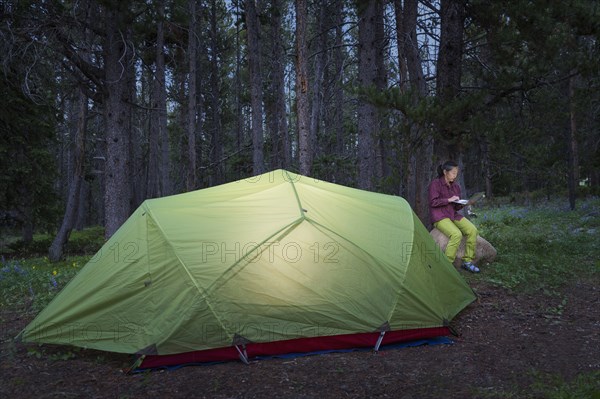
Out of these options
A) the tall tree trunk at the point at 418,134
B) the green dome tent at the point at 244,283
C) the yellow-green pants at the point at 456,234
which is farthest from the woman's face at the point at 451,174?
the green dome tent at the point at 244,283

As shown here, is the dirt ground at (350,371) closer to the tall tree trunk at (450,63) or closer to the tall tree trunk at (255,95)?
the tall tree trunk at (450,63)

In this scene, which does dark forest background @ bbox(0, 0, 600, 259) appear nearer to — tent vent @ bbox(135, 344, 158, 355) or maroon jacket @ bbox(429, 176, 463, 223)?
maroon jacket @ bbox(429, 176, 463, 223)

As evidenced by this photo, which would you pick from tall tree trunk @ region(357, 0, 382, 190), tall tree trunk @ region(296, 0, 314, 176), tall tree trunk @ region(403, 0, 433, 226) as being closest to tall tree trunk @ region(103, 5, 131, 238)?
tall tree trunk @ region(296, 0, 314, 176)

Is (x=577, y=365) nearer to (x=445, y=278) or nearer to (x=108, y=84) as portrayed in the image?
(x=445, y=278)

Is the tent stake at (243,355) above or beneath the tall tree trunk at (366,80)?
beneath

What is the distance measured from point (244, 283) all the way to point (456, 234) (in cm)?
373

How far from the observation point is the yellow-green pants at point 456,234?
676cm

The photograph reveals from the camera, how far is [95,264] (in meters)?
4.76

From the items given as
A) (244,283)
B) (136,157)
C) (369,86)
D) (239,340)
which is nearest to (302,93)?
(369,86)

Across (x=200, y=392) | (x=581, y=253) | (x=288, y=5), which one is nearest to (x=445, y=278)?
(x=200, y=392)

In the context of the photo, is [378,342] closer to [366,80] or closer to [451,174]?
[451,174]

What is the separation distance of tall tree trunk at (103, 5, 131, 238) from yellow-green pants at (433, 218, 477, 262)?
6734 millimetres

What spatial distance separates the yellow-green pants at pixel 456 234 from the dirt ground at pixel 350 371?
5.90ft

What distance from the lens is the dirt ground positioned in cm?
358
